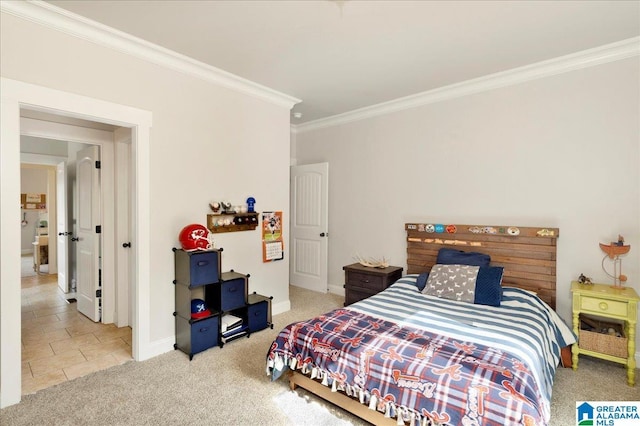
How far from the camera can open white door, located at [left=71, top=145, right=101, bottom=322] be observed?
3.65 meters

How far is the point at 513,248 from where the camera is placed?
3270mm

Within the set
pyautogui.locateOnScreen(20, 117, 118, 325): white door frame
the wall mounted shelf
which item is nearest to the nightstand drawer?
the wall mounted shelf

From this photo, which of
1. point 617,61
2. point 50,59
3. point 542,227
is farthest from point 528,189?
point 50,59

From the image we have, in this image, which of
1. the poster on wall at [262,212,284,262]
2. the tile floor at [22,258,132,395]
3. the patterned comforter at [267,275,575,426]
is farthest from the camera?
the poster on wall at [262,212,284,262]

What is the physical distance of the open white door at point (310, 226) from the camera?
488 cm

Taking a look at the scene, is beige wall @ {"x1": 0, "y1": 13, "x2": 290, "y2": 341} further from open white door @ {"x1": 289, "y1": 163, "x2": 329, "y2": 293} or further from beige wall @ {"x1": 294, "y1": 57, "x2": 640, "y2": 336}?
beige wall @ {"x1": 294, "y1": 57, "x2": 640, "y2": 336}

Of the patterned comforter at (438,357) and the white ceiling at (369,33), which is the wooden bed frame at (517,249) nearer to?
the patterned comforter at (438,357)

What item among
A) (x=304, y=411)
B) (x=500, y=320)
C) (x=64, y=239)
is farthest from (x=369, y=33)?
(x=64, y=239)

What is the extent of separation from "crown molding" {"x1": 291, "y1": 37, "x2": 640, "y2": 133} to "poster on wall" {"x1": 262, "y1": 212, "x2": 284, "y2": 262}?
1.84 metres

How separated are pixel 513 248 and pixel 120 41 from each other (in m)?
4.03

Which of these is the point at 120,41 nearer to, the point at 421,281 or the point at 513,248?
the point at 421,281

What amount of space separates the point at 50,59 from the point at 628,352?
481 centimetres

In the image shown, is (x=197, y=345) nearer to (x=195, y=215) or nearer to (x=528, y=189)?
(x=195, y=215)

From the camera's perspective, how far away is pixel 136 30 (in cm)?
254
